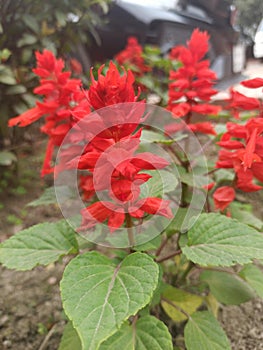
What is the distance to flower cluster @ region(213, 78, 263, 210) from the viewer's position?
0.74 meters

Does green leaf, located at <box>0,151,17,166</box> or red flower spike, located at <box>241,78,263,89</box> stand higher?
red flower spike, located at <box>241,78,263,89</box>

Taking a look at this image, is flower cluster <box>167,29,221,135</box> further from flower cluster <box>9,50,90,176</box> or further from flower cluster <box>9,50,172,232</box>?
flower cluster <box>9,50,172,232</box>

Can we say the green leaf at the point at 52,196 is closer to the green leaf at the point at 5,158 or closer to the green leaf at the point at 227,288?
the green leaf at the point at 227,288

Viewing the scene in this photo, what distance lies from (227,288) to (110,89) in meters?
0.69

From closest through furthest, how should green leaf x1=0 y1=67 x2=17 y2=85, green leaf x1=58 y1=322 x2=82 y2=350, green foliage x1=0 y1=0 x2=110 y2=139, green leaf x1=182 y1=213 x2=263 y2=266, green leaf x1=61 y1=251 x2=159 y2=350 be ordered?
green leaf x1=61 y1=251 x2=159 y2=350 → green leaf x1=182 y1=213 x2=263 y2=266 → green leaf x1=58 y1=322 x2=82 y2=350 → green leaf x1=0 y1=67 x2=17 y2=85 → green foliage x1=0 y1=0 x2=110 y2=139

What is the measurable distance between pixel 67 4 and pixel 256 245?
6.37 feet

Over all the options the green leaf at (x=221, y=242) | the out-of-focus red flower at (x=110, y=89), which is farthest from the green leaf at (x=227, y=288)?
the out-of-focus red flower at (x=110, y=89)

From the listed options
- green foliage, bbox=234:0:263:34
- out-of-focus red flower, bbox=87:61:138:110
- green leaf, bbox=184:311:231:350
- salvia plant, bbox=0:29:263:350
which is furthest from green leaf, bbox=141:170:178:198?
green foliage, bbox=234:0:263:34

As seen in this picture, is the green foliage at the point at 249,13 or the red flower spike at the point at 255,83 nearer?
the red flower spike at the point at 255,83

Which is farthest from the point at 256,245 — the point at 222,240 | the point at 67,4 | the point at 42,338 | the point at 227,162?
the point at 67,4

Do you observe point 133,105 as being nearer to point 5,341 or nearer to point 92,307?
point 92,307

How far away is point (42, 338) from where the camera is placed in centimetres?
107

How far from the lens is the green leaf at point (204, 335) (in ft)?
2.65

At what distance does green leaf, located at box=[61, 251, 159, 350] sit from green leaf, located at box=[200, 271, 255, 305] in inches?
16.5
